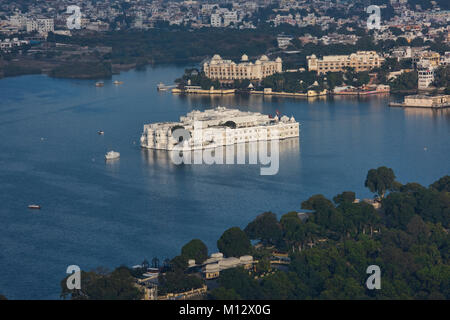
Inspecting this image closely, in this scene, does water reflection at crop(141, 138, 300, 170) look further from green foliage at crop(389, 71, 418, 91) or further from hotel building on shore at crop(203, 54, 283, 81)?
hotel building on shore at crop(203, 54, 283, 81)

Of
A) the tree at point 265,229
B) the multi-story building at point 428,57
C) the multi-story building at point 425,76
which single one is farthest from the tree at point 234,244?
the multi-story building at point 428,57

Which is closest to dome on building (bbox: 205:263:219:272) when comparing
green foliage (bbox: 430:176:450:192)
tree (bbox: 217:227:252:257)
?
tree (bbox: 217:227:252:257)

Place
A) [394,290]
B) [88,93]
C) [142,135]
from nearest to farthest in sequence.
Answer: [394,290] → [142,135] → [88,93]

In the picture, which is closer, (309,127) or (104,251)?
(104,251)
